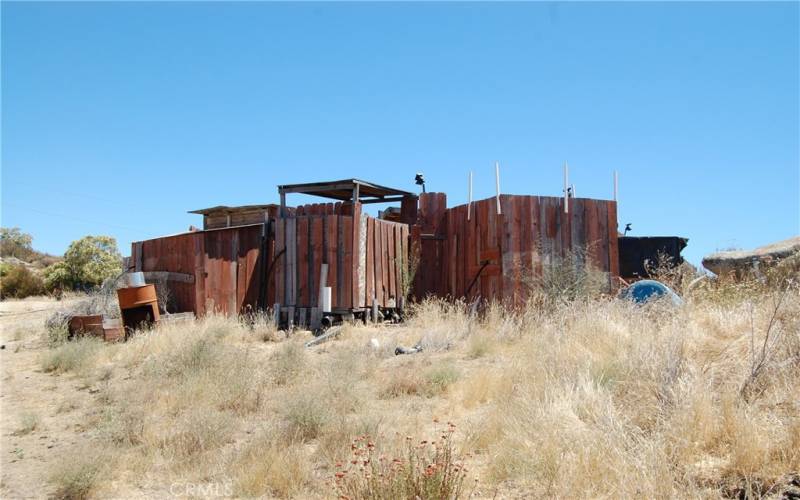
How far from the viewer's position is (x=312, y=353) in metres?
8.77

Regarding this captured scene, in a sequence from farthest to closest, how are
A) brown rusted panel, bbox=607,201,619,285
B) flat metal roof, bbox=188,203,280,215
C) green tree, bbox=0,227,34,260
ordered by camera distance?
green tree, bbox=0,227,34,260 → flat metal roof, bbox=188,203,280,215 → brown rusted panel, bbox=607,201,619,285

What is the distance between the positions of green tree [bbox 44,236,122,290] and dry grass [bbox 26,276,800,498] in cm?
1671

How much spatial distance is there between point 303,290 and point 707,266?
397 inches

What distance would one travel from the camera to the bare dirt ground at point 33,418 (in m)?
4.62

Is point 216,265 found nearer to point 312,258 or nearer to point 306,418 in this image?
point 312,258

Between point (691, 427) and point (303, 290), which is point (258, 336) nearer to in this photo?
point (303, 290)

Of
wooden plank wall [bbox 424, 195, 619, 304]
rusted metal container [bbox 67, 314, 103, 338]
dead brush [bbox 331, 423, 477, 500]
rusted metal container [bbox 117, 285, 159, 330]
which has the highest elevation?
wooden plank wall [bbox 424, 195, 619, 304]

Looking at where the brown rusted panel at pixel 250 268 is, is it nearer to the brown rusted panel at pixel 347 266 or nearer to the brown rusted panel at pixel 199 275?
the brown rusted panel at pixel 199 275

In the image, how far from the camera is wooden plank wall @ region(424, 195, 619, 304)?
A: 34.0ft

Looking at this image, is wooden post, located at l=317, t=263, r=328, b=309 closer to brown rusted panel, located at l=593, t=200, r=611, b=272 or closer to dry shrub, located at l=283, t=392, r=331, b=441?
brown rusted panel, located at l=593, t=200, r=611, b=272

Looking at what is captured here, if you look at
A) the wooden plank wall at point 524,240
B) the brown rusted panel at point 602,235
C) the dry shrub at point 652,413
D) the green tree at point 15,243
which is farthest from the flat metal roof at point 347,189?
the green tree at point 15,243

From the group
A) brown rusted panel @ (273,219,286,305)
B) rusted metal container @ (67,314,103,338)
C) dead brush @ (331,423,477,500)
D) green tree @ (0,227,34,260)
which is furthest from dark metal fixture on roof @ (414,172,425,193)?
green tree @ (0,227,34,260)

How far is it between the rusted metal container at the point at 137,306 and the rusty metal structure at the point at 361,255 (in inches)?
37.1

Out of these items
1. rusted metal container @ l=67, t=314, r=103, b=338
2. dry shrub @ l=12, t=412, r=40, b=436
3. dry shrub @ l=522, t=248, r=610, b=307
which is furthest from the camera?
rusted metal container @ l=67, t=314, r=103, b=338
